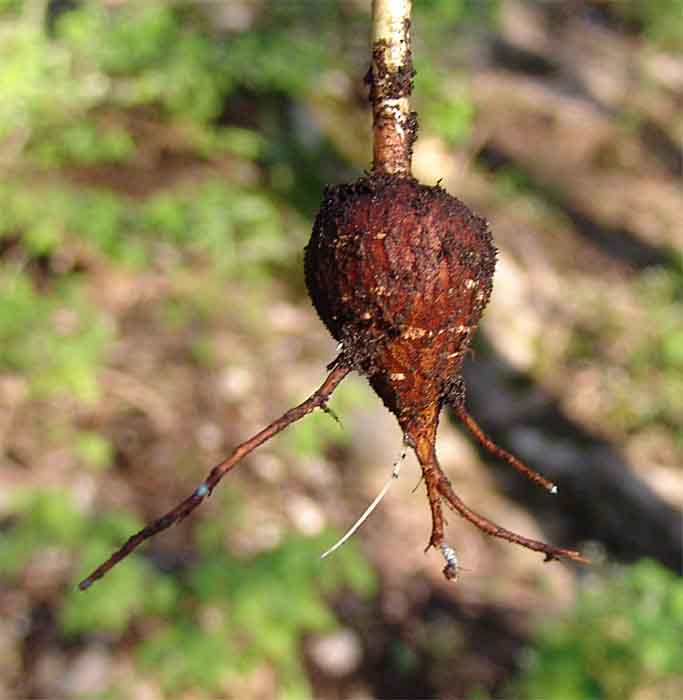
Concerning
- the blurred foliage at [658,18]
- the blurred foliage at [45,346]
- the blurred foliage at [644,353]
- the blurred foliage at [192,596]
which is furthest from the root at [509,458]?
A: the blurred foliage at [658,18]

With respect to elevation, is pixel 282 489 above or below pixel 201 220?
below

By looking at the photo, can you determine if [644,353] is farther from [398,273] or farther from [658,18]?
[658,18]

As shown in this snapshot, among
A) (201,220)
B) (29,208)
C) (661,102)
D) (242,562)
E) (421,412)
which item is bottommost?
(242,562)

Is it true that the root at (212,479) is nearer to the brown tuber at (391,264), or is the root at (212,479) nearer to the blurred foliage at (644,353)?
the brown tuber at (391,264)

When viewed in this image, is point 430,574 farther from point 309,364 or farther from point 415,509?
point 309,364

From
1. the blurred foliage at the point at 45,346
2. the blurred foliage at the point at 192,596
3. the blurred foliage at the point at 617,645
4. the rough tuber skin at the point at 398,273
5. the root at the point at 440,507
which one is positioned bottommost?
the blurred foliage at the point at 192,596

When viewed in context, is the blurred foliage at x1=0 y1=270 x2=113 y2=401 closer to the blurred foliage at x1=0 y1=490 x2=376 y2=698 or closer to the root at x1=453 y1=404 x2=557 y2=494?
the blurred foliage at x1=0 y1=490 x2=376 y2=698

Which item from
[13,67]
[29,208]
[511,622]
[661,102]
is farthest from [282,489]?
[661,102]
